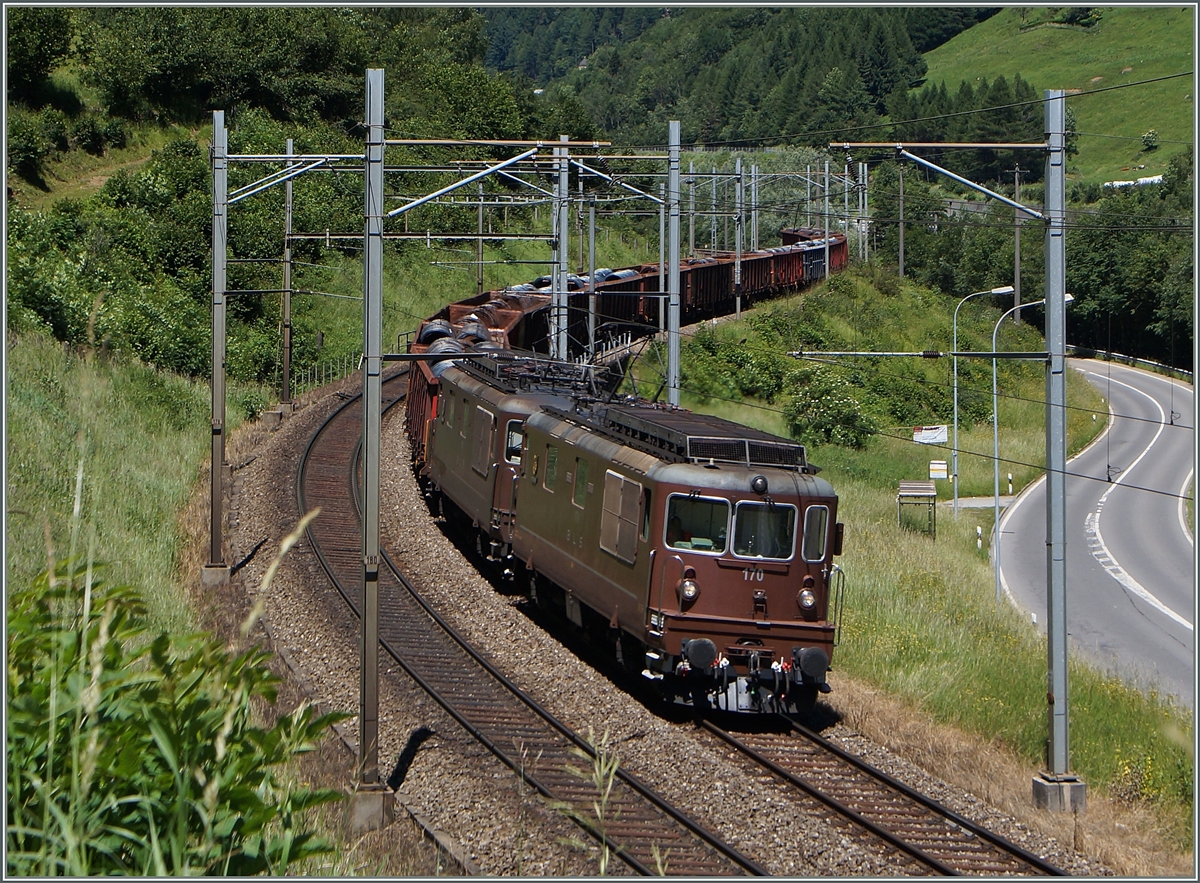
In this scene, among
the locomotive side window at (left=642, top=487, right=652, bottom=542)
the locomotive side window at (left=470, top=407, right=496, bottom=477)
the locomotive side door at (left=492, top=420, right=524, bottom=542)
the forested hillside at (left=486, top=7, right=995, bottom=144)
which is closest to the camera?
the locomotive side window at (left=642, top=487, right=652, bottom=542)

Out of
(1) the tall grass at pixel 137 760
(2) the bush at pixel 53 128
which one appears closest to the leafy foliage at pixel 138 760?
(1) the tall grass at pixel 137 760

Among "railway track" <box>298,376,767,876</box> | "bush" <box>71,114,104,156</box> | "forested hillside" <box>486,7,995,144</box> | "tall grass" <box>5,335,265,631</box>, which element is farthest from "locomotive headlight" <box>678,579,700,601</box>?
"forested hillside" <box>486,7,995,144</box>

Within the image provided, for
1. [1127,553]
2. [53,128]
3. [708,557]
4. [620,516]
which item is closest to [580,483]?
[620,516]

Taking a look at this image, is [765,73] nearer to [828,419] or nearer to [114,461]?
[828,419]

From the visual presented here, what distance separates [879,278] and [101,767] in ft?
204

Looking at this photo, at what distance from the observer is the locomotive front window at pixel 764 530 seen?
43.7ft

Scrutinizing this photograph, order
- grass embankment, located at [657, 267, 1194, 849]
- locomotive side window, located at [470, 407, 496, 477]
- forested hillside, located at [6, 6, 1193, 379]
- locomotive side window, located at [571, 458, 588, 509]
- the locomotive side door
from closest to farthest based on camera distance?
grass embankment, located at [657, 267, 1194, 849] < locomotive side window, located at [571, 458, 588, 509] < the locomotive side door < locomotive side window, located at [470, 407, 496, 477] < forested hillside, located at [6, 6, 1193, 379]

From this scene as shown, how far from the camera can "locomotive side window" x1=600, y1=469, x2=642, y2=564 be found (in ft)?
45.3

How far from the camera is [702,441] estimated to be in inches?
531

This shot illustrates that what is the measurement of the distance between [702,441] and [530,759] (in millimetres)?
3799

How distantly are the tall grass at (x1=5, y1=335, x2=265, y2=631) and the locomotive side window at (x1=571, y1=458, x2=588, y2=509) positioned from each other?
16.2 ft

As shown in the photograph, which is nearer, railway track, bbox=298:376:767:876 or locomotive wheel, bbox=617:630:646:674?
railway track, bbox=298:376:767:876

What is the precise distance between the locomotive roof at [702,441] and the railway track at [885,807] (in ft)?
9.38

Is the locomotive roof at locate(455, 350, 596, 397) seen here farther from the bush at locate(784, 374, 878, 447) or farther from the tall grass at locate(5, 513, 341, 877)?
the bush at locate(784, 374, 878, 447)
